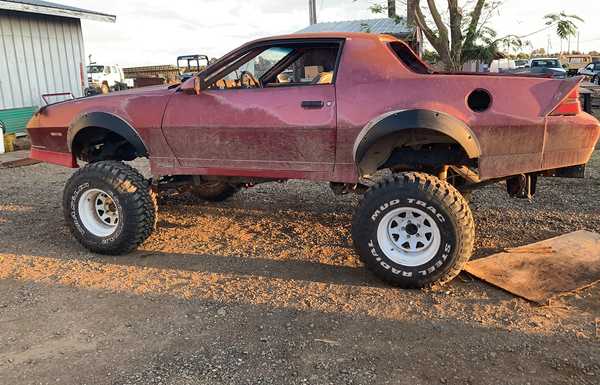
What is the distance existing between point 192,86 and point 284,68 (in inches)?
39.7

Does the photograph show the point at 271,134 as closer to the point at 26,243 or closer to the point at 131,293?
the point at 131,293

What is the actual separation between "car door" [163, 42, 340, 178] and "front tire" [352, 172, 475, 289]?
0.59 meters

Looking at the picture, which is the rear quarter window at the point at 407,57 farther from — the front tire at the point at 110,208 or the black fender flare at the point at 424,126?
the front tire at the point at 110,208

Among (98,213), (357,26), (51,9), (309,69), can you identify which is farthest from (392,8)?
(357,26)

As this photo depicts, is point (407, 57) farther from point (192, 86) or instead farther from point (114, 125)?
point (114, 125)

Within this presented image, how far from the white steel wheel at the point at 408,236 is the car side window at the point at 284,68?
122cm

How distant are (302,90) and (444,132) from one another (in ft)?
3.82

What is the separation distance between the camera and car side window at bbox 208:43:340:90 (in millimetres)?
4363

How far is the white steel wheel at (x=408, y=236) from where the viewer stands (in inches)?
148

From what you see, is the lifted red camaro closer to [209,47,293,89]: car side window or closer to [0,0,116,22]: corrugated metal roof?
[209,47,293,89]: car side window

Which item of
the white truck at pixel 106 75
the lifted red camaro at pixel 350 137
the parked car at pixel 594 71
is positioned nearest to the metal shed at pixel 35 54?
the lifted red camaro at pixel 350 137

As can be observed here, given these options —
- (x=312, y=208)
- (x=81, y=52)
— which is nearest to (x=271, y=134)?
A: (x=312, y=208)

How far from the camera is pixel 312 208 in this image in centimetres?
609

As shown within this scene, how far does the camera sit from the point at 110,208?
15.8ft
